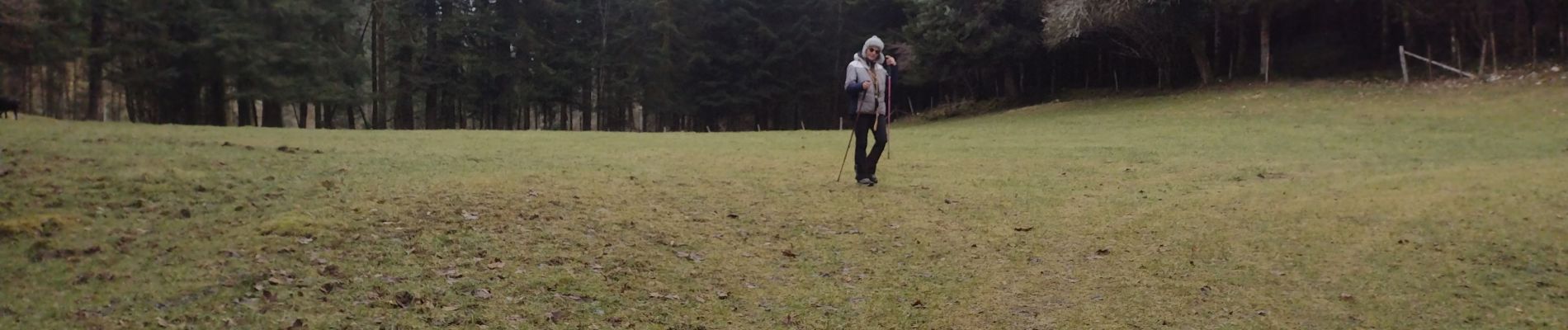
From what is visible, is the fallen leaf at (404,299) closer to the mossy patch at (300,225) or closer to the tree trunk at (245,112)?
the mossy patch at (300,225)

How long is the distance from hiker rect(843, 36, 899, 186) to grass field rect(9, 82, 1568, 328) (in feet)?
1.66

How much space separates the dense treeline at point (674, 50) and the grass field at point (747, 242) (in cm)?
1538

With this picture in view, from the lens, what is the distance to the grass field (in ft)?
14.8

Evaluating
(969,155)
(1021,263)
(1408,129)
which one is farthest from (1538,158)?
(1021,263)

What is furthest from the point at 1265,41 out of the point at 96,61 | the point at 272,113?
the point at 96,61

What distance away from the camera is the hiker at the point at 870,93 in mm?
8414

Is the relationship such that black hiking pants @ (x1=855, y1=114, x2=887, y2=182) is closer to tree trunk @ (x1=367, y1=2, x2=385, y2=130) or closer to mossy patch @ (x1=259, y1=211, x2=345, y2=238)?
mossy patch @ (x1=259, y1=211, x2=345, y2=238)

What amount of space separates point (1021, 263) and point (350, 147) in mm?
8462

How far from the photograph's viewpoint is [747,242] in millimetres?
6410

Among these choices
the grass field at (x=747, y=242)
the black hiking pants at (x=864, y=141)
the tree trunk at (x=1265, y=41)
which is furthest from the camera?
the tree trunk at (x=1265, y=41)

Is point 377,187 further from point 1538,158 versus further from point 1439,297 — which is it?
point 1538,158

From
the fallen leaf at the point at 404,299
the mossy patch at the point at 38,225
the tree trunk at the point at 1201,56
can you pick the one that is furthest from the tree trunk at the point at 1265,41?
the mossy patch at the point at 38,225

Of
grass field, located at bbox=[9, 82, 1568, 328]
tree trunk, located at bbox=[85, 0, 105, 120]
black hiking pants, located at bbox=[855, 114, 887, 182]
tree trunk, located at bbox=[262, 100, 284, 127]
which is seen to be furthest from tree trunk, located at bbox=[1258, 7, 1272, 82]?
tree trunk, located at bbox=[85, 0, 105, 120]

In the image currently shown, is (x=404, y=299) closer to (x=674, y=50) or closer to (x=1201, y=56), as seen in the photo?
(x=1201, y=56)
